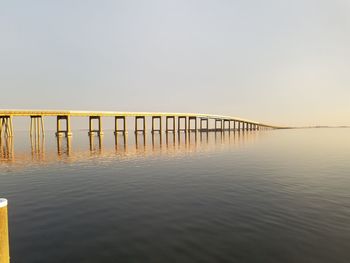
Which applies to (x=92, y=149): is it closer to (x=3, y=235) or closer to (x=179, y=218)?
(x=179, y=218)

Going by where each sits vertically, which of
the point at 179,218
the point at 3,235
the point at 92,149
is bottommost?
the point at 92,149

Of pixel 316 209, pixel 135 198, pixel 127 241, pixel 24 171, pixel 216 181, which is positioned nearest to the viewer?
pixel 127 241

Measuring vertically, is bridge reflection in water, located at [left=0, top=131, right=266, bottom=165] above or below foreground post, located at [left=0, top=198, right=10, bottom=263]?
below

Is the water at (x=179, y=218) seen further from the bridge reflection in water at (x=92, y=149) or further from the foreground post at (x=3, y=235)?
the bridge reflection in water at (x=92, y=149)

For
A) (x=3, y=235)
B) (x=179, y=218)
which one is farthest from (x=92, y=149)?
(x=3, y=235)

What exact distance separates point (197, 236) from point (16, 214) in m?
9.54

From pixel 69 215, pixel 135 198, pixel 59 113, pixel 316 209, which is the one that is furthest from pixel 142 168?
pixel 59 113

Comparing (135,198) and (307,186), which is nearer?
(135,198)

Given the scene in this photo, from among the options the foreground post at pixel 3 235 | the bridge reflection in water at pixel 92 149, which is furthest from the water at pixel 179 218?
the bridge reflection in water at pixel 92 149

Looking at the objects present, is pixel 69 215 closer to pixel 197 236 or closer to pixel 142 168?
pixel 197 236

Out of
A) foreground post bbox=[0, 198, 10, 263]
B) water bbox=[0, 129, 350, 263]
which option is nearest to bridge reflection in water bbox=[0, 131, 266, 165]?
water bbox=[0, 129, 350, 263]

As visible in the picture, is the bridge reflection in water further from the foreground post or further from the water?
the foreground post

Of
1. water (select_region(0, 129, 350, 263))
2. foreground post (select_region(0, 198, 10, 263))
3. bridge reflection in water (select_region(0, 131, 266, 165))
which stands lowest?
bridge reflection in water (select_region(0, 131, 266, 165))

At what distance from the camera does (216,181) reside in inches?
839
